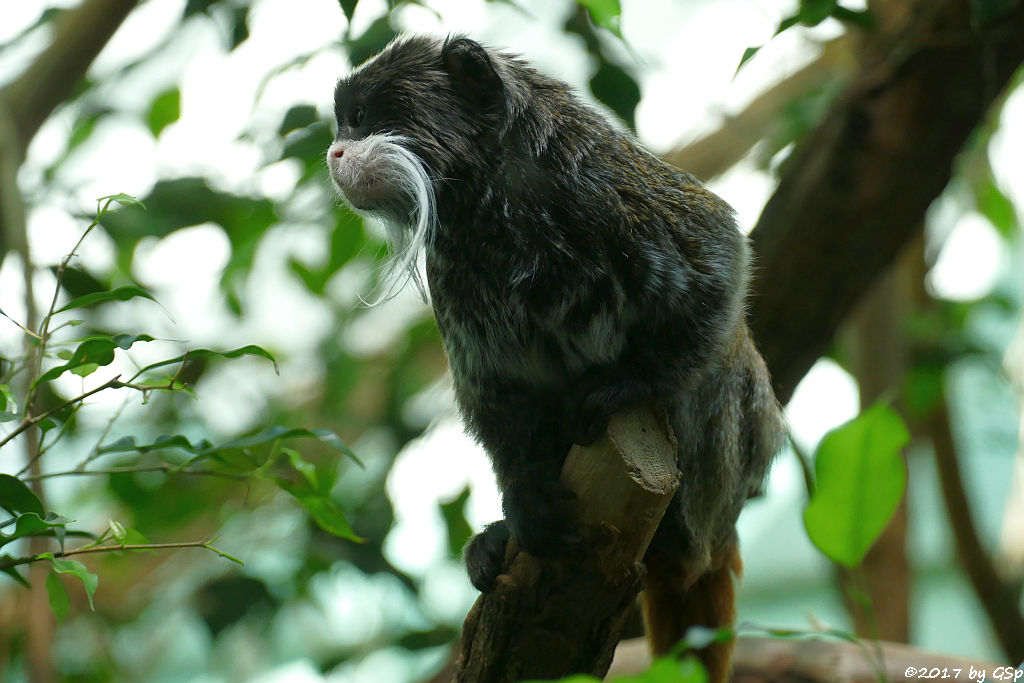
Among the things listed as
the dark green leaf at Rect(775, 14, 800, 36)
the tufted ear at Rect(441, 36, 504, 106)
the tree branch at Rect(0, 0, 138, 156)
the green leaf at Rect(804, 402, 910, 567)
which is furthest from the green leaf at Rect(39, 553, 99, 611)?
the tree branch at Rect(0, 0, 138, 156)

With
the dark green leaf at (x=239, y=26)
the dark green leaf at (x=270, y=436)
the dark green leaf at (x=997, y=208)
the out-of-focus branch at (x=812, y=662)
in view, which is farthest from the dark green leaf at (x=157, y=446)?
the dark green leaf at (x=997, y=208)

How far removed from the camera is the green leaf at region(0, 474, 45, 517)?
138cm

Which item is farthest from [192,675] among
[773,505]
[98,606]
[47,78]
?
[47,78]

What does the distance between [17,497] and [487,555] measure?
877mm

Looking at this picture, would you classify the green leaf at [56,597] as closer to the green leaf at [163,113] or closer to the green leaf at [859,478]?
the green leaf at [859,478]

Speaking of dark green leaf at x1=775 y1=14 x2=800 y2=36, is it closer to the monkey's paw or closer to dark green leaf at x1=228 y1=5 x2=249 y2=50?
the monkey's paw

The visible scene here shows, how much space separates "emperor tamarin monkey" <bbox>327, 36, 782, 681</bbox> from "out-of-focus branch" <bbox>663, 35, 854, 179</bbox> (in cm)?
253

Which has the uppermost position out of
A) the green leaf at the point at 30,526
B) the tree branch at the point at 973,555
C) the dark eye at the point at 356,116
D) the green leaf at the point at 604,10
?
the green leaf at the point at 604,10

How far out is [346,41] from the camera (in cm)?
247

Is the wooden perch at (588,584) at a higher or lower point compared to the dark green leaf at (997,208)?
lower

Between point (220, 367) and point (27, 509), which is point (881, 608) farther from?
point (27, 509)

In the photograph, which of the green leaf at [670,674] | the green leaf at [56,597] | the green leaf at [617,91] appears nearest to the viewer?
the green leaf at [670,674]

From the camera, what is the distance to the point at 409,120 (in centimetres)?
197

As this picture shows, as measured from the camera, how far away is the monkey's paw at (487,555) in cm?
188
